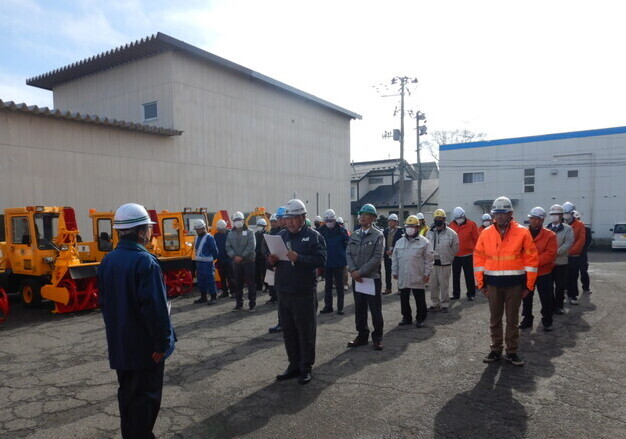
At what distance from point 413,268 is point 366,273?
155cm

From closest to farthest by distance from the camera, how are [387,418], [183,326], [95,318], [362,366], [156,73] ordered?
1. [387,418]
2. [362,366]
3. [183,326]
4. [95,318]
5. [156,73]

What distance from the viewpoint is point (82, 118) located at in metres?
13.5

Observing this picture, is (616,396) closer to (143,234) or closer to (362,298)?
(362,298)

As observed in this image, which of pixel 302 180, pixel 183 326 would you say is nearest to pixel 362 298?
pixel 183 326

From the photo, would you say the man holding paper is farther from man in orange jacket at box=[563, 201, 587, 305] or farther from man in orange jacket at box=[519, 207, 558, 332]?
man in orange jacket at box=[563, 201, 587, 305]

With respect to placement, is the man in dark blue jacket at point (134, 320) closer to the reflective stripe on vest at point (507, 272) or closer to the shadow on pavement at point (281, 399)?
the shadow on pavement at point (281, 399)

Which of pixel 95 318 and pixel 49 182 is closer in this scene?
pixel 95 318

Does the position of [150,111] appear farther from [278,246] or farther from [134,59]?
[278,246]

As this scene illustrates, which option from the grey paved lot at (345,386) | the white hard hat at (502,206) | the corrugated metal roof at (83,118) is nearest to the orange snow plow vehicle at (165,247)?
the grey paved lot at (345,386)

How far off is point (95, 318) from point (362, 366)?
589cm

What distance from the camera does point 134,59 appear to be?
17.5 m

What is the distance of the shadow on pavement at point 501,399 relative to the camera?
3805 mm

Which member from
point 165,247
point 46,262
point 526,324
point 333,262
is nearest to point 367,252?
point 333,262

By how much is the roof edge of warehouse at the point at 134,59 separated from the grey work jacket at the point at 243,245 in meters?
10.3
